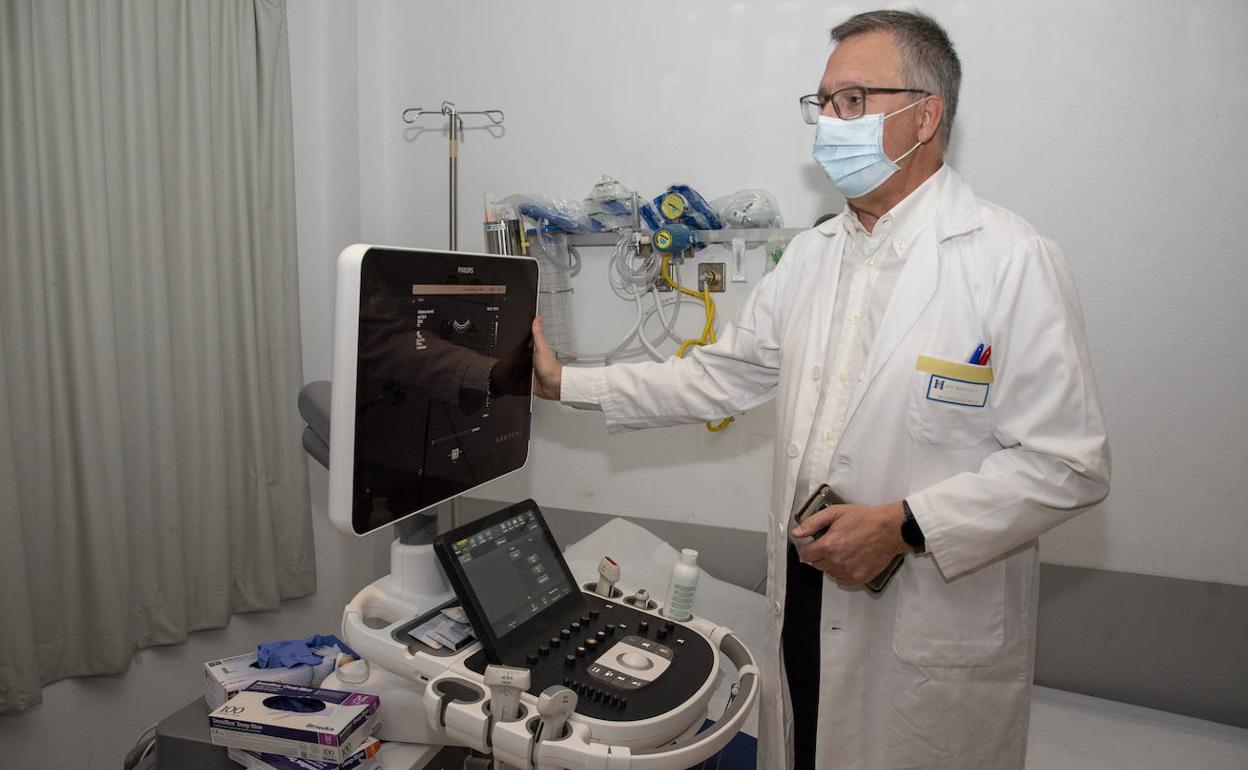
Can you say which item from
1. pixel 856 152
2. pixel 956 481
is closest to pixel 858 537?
pixel 956 481

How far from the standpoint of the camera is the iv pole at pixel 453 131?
2.45 metres

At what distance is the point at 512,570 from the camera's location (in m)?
1.30

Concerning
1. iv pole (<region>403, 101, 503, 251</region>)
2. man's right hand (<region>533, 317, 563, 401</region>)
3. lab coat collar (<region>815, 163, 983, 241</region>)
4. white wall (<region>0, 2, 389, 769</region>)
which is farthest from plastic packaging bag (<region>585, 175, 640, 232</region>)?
lab coat collar (<region>815, 163, 983, 241</region>)

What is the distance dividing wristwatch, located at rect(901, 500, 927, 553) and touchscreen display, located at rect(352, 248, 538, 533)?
751 mm

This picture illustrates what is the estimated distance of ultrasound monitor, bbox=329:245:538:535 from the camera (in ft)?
3.65

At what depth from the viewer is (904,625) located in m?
1.31

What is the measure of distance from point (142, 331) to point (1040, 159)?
2.39 m

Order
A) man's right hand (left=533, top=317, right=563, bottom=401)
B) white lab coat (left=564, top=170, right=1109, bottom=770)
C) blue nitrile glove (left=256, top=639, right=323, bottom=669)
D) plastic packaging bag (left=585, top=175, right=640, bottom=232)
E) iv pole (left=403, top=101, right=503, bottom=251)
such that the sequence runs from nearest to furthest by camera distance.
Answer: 1. white lab coat (left=564, top=170, right=1109, bottom=770)
2. blue nitrile glove (left=256, top=639, right=323, bottom=669)
3. man's right hand (left=533, top=317, right=563, bottom=401)
4. plastic packaging bag (left=585, top=175, right=640, bottom=232)
5. iv pole (left=403, top=101, right=503, bottom=251)

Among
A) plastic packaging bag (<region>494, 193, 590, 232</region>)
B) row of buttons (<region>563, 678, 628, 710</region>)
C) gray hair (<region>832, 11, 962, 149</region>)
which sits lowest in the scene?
row of buttons (<region>563, 678, 628, 710</region>)

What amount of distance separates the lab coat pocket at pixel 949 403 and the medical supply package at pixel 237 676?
121cm

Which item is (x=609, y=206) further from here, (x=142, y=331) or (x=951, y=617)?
(x=951, y=617)

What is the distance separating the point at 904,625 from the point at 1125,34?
5.29ft

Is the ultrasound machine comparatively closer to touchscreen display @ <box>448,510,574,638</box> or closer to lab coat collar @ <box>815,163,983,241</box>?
touchscreen display @ <box>448,510,574,638</box>

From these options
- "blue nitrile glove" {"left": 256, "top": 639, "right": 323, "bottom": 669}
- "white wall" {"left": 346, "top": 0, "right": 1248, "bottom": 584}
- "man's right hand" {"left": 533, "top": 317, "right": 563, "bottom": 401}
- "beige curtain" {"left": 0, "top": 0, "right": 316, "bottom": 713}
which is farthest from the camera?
"white wall" {"left": 346, "top": 0, "right": 1248, "bottom": 584}
